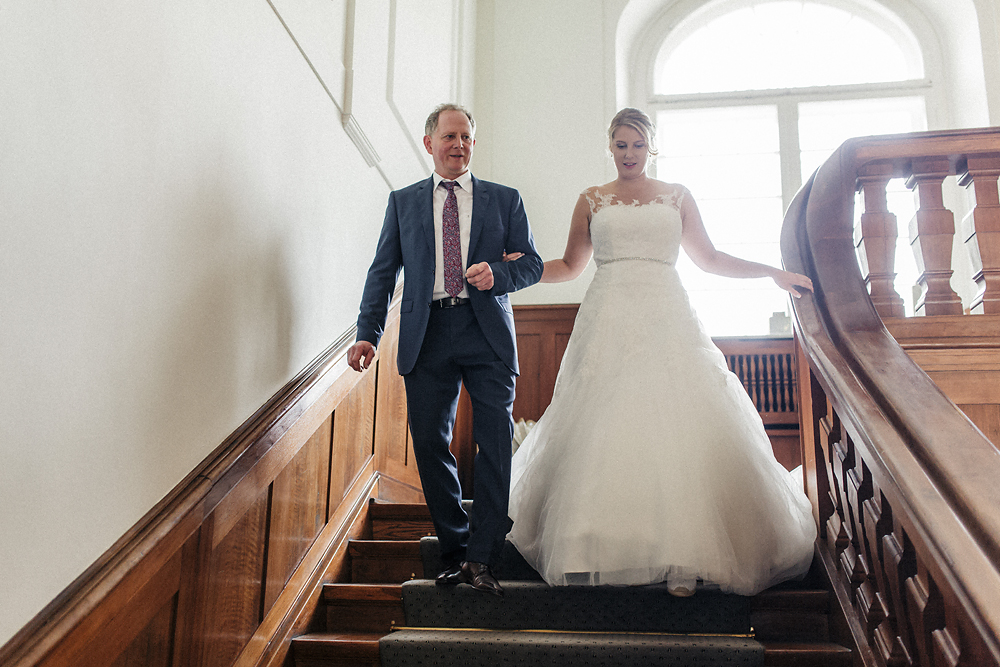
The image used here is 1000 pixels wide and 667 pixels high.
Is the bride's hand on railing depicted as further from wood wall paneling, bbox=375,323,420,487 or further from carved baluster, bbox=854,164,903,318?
wood wall paneling, bbox=375,323,420,487

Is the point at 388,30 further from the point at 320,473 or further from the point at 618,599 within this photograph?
Result: the point at 618,599

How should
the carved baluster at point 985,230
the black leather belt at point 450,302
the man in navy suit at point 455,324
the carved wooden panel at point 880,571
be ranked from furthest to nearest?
the black leather belt at point 450,302, the man in navy suit at point 455,324, the carved baluster at point 985,230, the carved wooden panel at point 880,571

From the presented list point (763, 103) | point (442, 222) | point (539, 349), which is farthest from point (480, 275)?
point (763, 103)

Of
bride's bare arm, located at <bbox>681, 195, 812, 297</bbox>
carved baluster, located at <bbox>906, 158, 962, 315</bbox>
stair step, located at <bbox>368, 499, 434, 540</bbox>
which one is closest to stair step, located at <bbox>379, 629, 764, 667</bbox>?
stair step, located at <bbox>368, 499, 434, 540</bbox>

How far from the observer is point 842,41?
271 inches

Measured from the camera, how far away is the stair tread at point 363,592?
261 centimetres

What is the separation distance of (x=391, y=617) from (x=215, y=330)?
103 centimetres

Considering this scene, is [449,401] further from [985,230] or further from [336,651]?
[985,230]

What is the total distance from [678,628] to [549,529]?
45 centimetres

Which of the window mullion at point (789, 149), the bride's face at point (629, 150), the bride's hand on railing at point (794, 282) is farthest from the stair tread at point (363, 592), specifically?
the window mullion at point (789, 149)

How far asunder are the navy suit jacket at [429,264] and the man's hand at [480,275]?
0.18 ft

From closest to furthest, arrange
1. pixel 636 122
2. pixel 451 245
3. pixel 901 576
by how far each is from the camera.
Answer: pixel 901 576
pixel 451 245
pixel 636 122

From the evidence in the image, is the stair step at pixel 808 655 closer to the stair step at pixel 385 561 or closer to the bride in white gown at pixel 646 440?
the bride in white gown at pixel 646 440

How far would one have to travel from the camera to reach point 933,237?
2439mm
